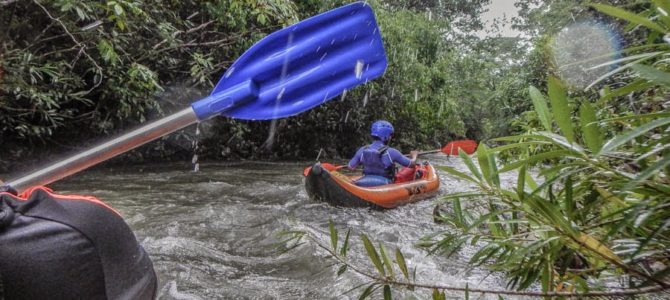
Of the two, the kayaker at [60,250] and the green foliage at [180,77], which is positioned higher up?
the green foliage at [180,77]

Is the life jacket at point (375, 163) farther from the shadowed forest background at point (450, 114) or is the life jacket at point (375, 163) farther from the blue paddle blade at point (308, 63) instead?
the blue paddle blade at point (308, 63)

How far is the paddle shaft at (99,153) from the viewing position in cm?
126

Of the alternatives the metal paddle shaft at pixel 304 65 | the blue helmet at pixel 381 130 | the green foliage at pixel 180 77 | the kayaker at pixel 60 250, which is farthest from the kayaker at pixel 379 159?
the kayaker at pixel 60 250

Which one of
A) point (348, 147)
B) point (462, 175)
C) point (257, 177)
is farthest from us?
point (348, 147)

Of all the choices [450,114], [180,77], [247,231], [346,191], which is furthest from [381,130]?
[450,114]

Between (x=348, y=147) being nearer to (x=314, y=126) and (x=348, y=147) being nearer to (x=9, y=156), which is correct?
(x=314, y=126)

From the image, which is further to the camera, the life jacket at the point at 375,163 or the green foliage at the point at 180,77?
the life jacket at the point at 375,163

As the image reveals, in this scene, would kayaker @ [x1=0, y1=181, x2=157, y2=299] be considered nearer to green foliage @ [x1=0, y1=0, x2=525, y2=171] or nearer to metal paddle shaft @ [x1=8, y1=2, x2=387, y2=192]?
metal paddle shaft @ [x1=8, y1=2, x2=387, y2=192]

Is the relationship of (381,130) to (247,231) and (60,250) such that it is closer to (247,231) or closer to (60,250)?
(247,231)

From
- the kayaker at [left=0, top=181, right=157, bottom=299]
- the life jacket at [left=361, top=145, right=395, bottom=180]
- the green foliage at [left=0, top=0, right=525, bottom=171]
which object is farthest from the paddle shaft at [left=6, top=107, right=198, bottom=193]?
the life jacket at [left=361, top=145, right=395, bottom=180]

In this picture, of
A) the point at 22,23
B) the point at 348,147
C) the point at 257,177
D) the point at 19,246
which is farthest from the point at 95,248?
the point at 348,147

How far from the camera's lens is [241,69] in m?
1.99

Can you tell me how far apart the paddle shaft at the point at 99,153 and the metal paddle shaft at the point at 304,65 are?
0.98ft

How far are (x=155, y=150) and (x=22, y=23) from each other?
431 centimetres
